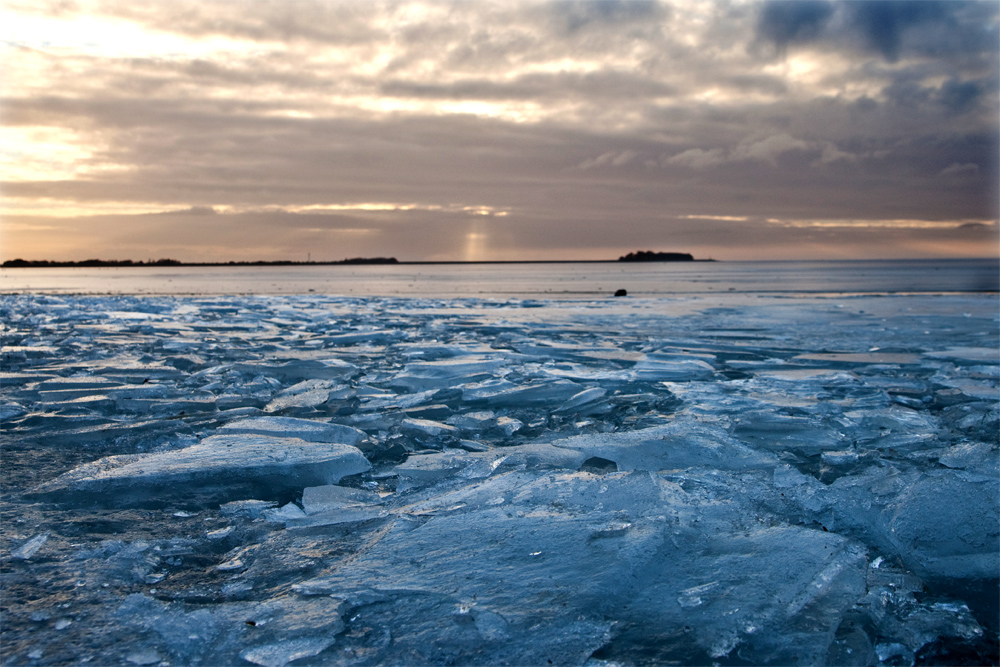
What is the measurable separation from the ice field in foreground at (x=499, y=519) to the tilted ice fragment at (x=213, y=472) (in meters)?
0.01

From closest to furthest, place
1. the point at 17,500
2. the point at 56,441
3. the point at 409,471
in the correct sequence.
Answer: the point at 17,500
the point at 409,471
the point at 56,441

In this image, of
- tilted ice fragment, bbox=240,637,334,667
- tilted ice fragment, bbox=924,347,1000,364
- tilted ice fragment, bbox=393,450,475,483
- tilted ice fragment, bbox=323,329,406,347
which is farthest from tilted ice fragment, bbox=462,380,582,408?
tilted ice fragment, bbox=924,347,1000,364

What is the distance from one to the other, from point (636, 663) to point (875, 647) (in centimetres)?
64

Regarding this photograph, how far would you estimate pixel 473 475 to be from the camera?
279 centimetres

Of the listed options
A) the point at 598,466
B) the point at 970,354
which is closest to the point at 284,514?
the point at 598,466

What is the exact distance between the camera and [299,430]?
11.1 ft

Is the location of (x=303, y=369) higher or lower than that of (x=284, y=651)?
higher

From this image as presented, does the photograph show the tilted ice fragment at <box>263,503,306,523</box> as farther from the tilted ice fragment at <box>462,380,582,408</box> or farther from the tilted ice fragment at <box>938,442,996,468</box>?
the tilted ice fragment at <box>938,442,996,468</box>

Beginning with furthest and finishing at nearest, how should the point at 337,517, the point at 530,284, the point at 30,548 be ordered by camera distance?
1. the point at 530,284
2. the point at 337,517
3. the point at 30,548

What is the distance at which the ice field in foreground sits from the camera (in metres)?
1.62

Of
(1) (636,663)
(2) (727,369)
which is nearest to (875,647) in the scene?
(1) (636,663)

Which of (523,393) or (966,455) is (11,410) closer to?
(523,393)

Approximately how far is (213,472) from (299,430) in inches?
27.1

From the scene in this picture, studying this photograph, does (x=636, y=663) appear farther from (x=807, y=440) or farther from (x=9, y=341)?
(x=9, y=341)
